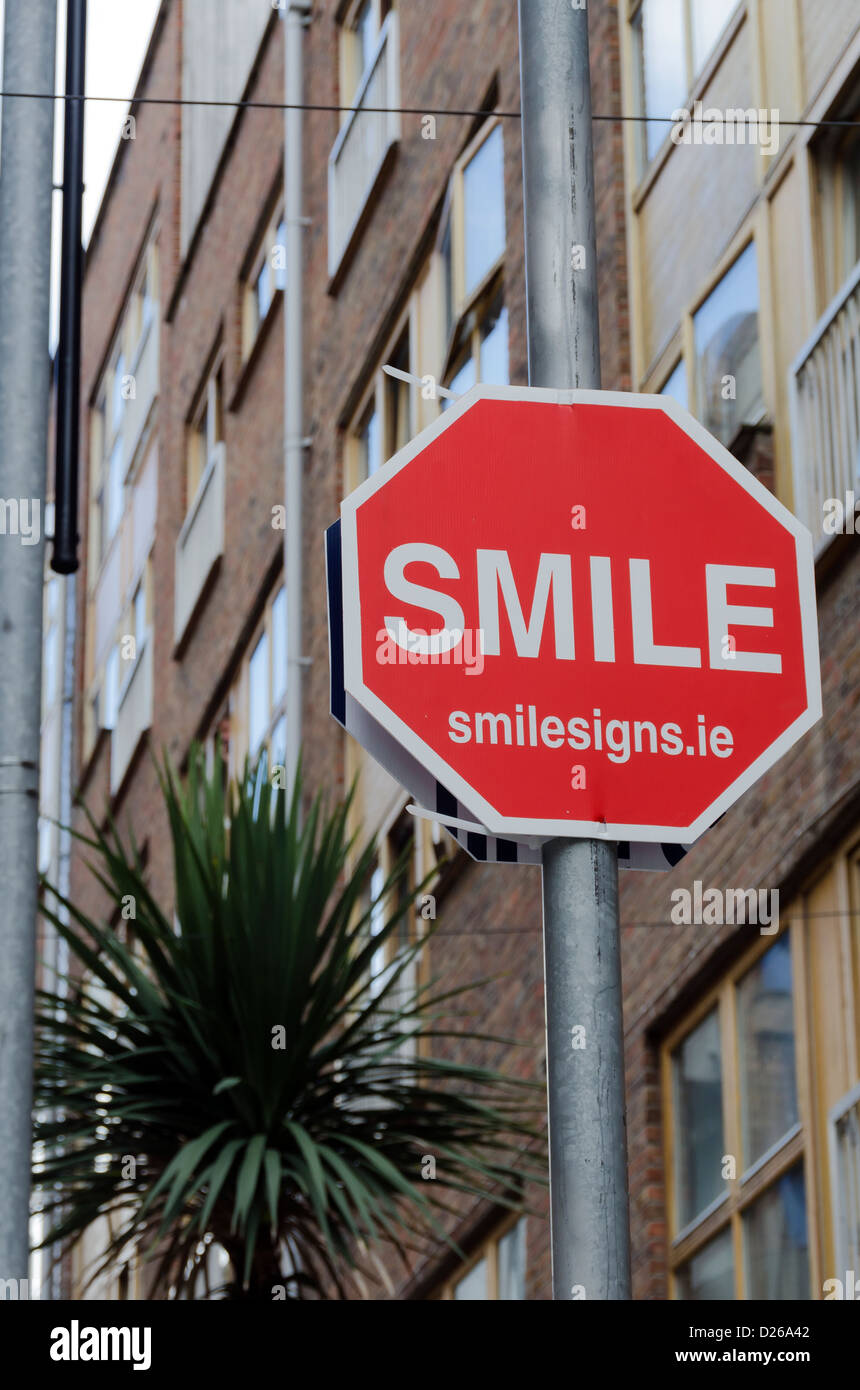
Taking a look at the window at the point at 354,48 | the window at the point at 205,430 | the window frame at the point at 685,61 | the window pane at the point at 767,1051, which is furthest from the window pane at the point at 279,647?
A: the window pane at the point at 767,1051

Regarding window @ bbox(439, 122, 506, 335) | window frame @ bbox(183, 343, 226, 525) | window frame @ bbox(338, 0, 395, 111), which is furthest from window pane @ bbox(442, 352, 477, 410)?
window frame @ bbox(183, 343, 226, 525)

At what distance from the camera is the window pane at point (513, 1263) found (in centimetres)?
1152

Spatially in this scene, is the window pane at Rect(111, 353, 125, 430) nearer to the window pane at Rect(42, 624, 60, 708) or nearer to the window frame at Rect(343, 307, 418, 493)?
the window pane at Rect(42, 624, 60, 708)

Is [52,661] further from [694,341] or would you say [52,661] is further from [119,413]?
[694,341]

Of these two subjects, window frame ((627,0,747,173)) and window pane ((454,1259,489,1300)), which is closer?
window frame ((627,0,747,173))

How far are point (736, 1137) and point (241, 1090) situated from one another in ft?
7.87

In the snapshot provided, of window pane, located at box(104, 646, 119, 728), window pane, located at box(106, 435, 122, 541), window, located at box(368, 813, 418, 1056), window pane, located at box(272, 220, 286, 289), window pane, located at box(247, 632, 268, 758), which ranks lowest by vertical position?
window, located at box(368, 813, 418, 1056)

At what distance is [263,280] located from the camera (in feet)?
64.3

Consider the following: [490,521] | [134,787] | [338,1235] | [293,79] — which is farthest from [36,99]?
[134,787]

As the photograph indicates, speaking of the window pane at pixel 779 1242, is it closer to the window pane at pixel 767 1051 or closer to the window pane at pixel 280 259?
the window pane at pixel 767 1051

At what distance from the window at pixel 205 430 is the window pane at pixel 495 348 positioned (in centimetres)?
736

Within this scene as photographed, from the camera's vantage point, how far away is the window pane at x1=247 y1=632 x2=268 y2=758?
17781 millimetres

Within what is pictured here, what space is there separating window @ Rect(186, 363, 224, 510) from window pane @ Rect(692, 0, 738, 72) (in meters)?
10.0
